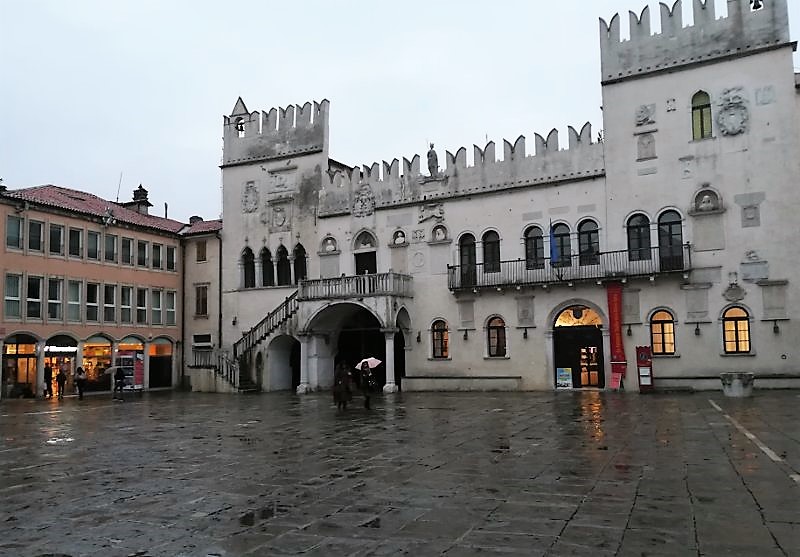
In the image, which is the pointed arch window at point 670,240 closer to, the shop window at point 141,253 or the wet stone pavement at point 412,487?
the wet stone pavement at point 412,487

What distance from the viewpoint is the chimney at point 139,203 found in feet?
148

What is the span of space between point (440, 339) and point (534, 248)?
608 centimetres

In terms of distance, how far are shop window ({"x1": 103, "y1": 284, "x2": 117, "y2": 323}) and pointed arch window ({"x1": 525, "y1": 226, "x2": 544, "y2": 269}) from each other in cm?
2124

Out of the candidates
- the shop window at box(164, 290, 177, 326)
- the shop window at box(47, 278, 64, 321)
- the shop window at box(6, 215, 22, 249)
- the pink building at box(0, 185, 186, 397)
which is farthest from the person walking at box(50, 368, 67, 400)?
the shop window at box(164, 290, 177, 326)

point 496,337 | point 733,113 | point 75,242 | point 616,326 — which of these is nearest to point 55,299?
point 75,242

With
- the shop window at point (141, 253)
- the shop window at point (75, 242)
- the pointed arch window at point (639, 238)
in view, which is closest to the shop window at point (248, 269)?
the shop window at point (141, 253)

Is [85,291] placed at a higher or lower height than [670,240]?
Result: lower

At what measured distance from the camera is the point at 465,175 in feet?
110

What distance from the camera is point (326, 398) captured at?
2933 cm

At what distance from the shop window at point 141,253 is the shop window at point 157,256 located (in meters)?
0.64

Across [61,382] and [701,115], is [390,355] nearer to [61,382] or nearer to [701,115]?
[61,382]

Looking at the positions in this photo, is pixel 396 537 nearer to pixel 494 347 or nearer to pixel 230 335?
pixel 494 347

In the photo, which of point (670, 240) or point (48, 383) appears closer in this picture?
point (670, 240)

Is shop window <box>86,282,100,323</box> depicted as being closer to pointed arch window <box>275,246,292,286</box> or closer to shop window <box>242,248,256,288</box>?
shop window <box>242,248,256,288</box>
